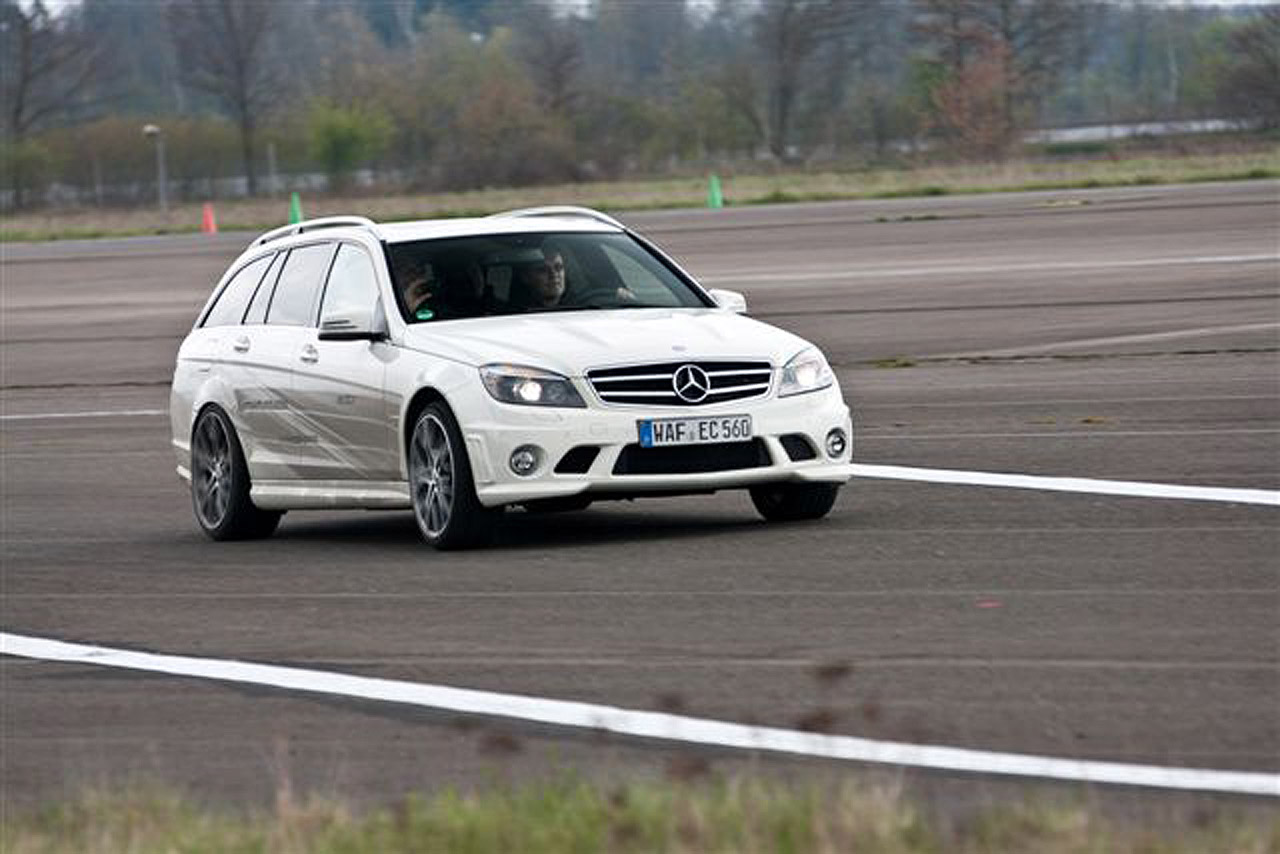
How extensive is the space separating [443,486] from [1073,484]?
3.21 m

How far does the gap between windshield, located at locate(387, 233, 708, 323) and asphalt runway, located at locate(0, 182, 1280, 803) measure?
1071mm

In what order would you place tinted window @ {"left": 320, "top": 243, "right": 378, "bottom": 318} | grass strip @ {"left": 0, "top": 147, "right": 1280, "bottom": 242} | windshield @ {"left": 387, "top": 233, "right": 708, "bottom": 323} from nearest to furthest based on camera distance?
windshield @ {"left": 387, "top": 233, "right": 708, "bottom": 323}, tinted window @ {"left": 320, "top": 243, "right": 378, "bottom": 318}, grass strip @ {"left": 0, "top": 147, "right": 1280, "bottom": 242}

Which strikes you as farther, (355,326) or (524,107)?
(524,107)

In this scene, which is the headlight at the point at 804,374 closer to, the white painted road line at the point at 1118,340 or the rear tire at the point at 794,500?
the rear tire at the point at 794,500

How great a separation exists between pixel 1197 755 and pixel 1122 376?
43.9 feet

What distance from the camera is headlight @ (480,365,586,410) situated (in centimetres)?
1208

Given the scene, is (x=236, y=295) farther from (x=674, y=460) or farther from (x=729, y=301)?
(x=674, y=460)

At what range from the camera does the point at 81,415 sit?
76.1 feet

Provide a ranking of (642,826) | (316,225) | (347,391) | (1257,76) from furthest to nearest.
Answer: (1257,76) → (316,225) → (347,391) → (642,826)

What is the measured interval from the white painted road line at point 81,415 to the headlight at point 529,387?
10.9m

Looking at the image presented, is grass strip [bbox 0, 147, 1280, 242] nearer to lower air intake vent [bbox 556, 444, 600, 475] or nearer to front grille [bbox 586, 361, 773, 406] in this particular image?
front grille [bbox 586, 361, 773, 406]

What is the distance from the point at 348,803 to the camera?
6.72 meters

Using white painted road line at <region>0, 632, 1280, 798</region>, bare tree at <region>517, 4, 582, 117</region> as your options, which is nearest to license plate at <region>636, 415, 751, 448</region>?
white painted road line at <region>0, 632, 1280, 798</region>

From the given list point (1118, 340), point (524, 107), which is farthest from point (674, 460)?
point (524, 107)
